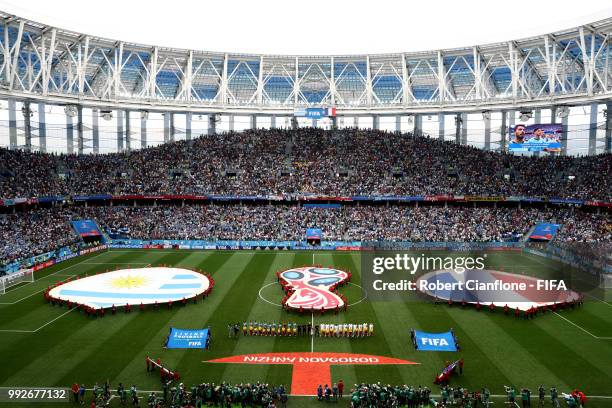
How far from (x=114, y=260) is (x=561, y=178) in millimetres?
58608

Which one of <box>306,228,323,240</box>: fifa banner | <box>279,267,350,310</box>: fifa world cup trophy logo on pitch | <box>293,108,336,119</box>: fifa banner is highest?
<box>293,108,336,119</box>: fifa banner

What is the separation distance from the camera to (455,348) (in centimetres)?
2491

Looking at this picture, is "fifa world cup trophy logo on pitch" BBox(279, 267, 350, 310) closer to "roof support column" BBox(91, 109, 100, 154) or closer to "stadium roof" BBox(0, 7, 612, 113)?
"stadium roof" BBox(0, 7, 612, 113)

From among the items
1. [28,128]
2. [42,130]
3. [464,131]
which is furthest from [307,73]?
[28,128]

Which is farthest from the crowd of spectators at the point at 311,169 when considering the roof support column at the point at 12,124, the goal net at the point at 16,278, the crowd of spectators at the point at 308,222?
the goal net at the point at 16,278

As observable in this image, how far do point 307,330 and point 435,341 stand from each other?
24.0ft

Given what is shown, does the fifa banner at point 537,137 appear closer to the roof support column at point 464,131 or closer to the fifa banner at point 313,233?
the roof support column at point 464,131

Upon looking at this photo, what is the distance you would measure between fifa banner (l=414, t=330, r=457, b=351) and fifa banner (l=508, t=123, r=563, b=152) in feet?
135

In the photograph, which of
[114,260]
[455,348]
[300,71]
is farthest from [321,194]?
[455,348]

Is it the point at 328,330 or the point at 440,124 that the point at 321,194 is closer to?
the point at 440,124

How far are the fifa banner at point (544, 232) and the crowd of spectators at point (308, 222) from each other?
1078 mm

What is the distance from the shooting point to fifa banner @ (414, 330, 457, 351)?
25.0 meters

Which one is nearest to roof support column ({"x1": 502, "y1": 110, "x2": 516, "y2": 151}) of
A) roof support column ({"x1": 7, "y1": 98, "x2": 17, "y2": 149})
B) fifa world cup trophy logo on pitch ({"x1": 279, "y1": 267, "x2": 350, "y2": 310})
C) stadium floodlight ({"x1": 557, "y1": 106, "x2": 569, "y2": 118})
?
stadium floodlight ({"x1": 557, "y1": 106, "x2": 569, "y2": 118})

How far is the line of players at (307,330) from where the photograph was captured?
2684cm
